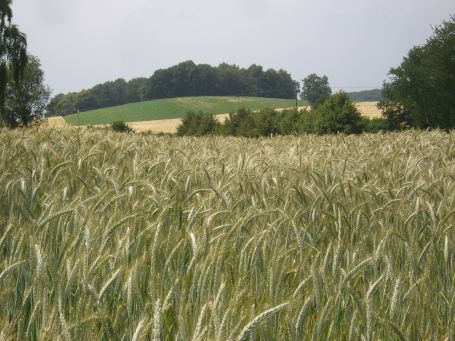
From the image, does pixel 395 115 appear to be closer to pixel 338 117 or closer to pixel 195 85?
pixel 338 117

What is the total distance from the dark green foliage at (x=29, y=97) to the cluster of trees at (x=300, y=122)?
17.5 m

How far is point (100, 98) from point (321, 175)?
401ft

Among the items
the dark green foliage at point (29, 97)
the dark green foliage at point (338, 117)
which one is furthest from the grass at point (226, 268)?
the dark green foliage at point (29, 97)

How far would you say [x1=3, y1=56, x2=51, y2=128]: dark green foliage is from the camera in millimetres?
52625

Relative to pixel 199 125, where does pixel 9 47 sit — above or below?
above

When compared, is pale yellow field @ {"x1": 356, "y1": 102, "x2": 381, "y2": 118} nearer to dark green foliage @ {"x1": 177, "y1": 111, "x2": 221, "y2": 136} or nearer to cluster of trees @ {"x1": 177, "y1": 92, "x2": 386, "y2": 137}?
cluster of trees @ {"x1": 177, "y1": 92, "x2": 386, "y2": 137}

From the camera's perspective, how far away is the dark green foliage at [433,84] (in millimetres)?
33719

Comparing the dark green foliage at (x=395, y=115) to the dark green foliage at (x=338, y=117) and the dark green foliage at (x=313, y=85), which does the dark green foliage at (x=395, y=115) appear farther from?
the dark green foliage at (x=313, y=85)

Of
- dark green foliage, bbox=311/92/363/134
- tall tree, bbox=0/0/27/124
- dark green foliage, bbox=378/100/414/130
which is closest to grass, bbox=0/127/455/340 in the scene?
dark green foliage, bbox=311/92/363/134

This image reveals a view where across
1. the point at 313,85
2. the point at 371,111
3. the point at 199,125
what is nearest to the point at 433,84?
the point at 199,125

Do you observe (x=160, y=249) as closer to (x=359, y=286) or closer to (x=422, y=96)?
(x=359, y=286)

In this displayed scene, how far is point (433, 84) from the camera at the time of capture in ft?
112

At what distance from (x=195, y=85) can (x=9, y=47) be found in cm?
8903

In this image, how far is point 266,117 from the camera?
37.9 metres
